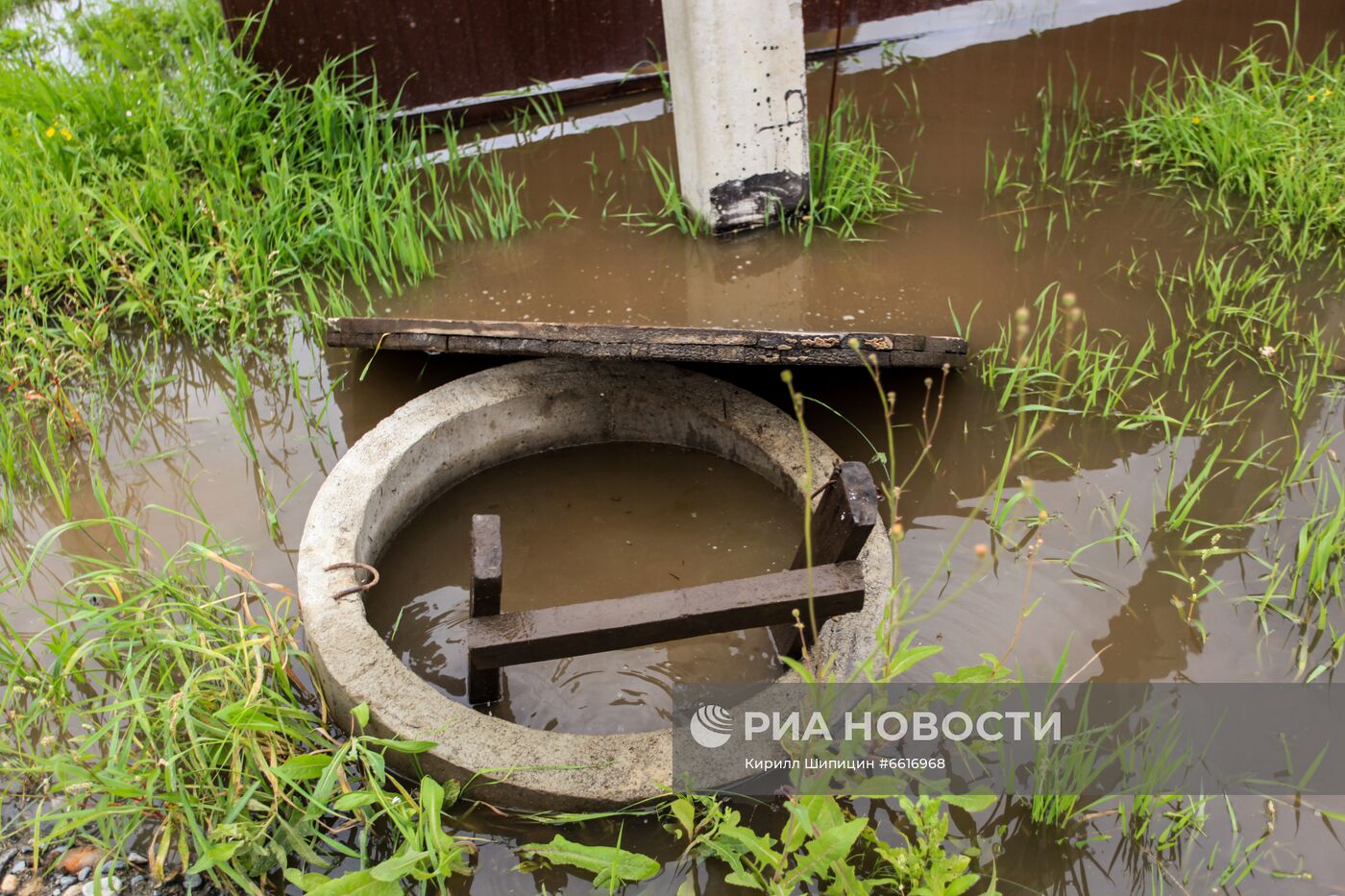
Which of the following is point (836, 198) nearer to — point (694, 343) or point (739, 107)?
point (739, 107)

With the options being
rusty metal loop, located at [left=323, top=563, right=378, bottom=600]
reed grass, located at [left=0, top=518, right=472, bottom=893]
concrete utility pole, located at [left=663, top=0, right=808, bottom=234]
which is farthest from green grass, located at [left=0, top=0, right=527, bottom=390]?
rusty metal loop, located at [left=323, top=563, right=378, bottom=600]

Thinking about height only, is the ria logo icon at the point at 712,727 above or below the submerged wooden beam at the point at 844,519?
below

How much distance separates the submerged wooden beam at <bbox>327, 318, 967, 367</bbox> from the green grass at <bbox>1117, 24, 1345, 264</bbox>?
78.3 inches

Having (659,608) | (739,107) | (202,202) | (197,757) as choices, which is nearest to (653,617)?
(659,608)

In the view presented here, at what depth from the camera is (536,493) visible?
10.7 ft

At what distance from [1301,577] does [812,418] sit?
59.4 inches

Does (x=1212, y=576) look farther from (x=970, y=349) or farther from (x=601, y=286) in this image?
(x=601, y=286)

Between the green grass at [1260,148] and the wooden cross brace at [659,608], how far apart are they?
2636 mm

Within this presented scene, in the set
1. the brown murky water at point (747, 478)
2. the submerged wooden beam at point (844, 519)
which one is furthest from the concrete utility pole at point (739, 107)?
the submerged wooden beam at point (844, 519)

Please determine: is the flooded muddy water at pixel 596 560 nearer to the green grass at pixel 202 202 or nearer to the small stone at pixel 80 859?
the small stone at pixel 80 859

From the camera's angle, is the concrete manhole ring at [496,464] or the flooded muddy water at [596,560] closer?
the concrete manhole ring at [496,464]

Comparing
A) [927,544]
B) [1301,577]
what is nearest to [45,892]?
[927,544]

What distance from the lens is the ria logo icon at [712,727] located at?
2.31 metres

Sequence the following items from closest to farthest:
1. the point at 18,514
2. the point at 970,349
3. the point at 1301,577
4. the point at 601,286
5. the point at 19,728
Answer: the point at 19,728 < the point at 1301,577 < the point at 18,514 < the point at 970,349 < the point at 601,286
